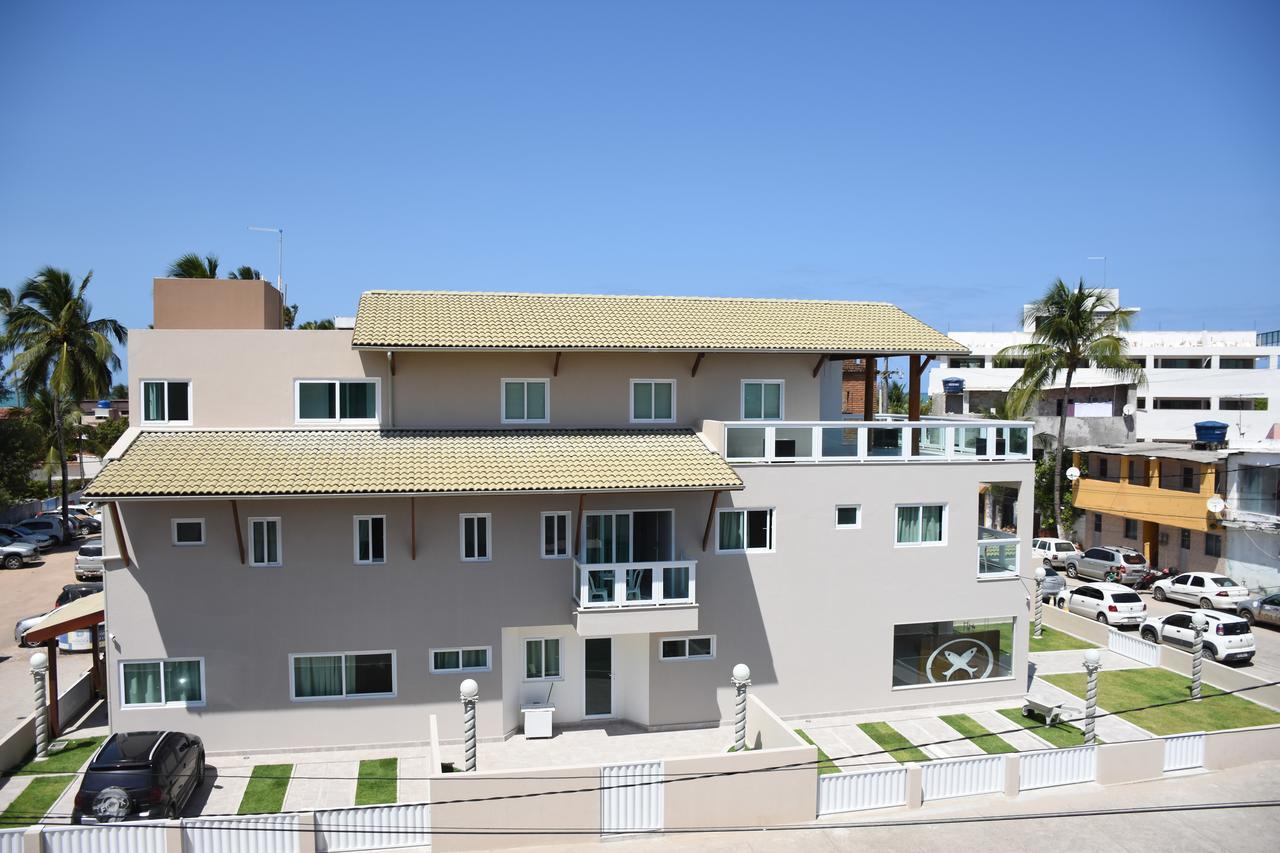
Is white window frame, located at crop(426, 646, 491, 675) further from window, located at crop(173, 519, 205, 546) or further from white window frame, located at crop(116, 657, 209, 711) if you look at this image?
window, located at crop(173, 519, 205, 546)

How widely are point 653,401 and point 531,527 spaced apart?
4.84 metres

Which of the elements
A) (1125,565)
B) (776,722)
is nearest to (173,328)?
(776,722)

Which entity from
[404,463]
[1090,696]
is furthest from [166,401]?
[1090,696]

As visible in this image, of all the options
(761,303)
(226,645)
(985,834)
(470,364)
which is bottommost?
(985,834)

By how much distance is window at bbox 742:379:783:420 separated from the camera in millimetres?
24094

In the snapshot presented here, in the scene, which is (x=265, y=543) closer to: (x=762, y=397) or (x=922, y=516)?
(x=762, y=397)

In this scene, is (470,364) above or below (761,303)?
below

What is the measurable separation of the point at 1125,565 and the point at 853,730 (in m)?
22.8

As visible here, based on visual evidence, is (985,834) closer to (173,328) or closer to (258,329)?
(258,329)

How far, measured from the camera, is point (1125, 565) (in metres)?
38.6

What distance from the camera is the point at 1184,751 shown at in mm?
19531

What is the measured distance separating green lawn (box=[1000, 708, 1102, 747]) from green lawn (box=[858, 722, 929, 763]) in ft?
10.6

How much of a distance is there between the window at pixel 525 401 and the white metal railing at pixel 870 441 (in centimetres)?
455

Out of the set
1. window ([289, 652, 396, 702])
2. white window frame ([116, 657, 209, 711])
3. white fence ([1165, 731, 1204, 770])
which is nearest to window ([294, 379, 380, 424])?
window ([289, 652, 396, 702])
